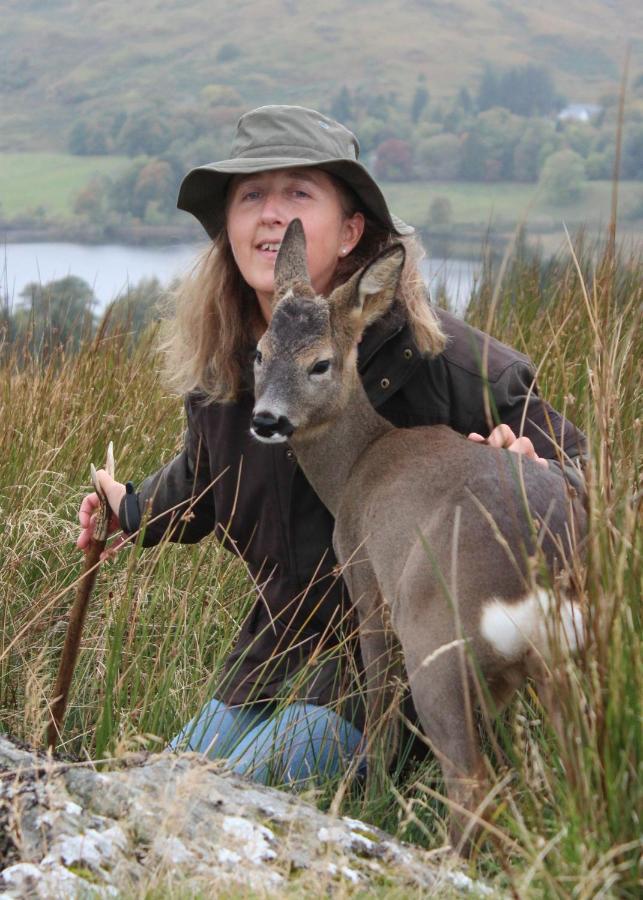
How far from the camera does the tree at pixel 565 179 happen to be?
4.76 metres

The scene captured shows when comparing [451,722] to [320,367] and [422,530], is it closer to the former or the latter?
[422,530]

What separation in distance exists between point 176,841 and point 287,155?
7.67ft

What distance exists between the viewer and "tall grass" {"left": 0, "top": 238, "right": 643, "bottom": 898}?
223 cm

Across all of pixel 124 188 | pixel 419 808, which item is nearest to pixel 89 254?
pixel 124 188

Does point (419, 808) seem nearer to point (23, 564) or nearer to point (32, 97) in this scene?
point (23, 564)

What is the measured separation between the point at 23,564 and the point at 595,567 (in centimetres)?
295

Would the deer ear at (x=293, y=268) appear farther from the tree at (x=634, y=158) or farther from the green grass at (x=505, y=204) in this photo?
the tree at (x=634, y=158)

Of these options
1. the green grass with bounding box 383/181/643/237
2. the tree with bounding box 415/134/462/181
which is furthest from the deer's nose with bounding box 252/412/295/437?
the tree with bounding box 415/134/462/181

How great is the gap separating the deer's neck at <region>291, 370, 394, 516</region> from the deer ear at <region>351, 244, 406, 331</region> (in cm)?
19

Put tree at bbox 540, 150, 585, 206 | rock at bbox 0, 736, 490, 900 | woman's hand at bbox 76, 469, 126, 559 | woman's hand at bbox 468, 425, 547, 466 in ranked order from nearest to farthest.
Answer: rock at bbox 0, 736, 490, 900, woman's hand at bbox 468, 425, 547, 466, woman's hand at bbox 76, 469, 126, 559, tree at bbox 540, 150, 585, 206

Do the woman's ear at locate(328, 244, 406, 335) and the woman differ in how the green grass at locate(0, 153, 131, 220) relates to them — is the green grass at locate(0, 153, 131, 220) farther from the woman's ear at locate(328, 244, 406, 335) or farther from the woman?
the woman's ear at locate(328, 244, 406, 335)

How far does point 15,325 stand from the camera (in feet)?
Result: 24.1

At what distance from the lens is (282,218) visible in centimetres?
401

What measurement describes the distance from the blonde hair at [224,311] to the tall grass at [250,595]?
0.55m
